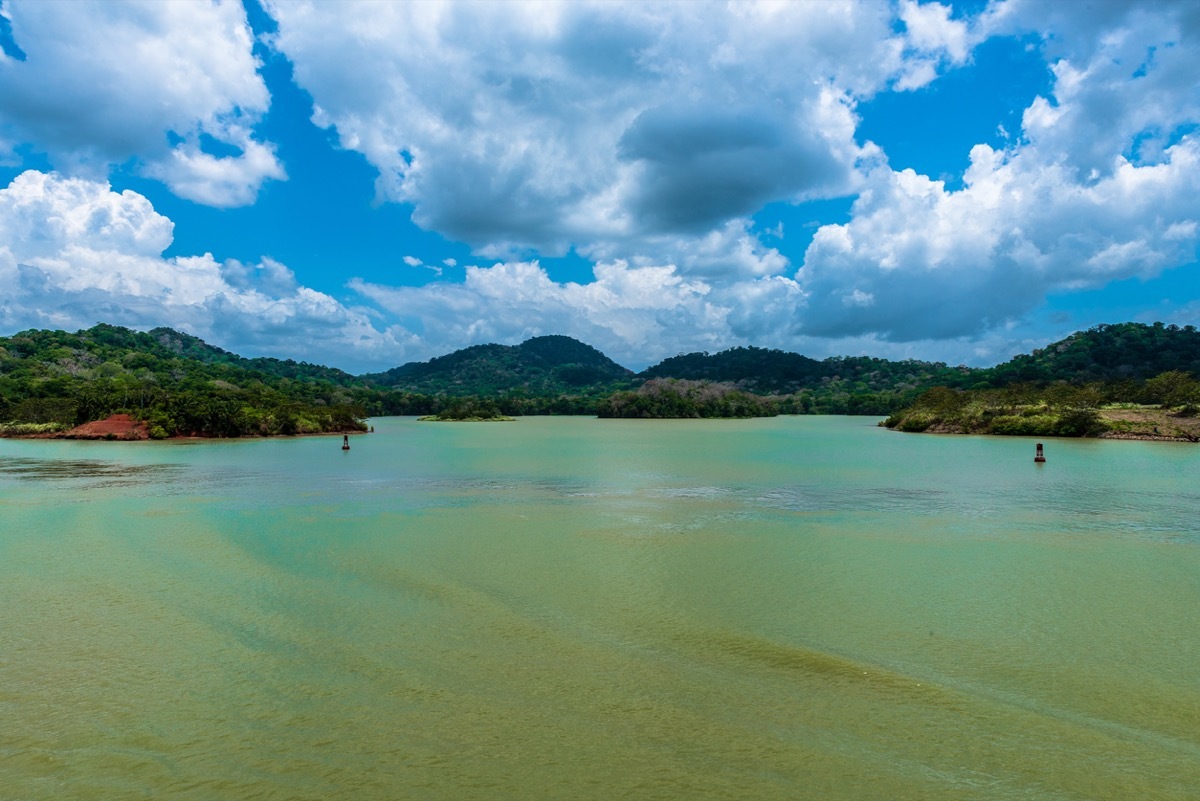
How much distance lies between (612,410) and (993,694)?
119458mm

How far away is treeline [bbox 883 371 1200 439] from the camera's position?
47.2 metres

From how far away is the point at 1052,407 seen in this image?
2008 inches

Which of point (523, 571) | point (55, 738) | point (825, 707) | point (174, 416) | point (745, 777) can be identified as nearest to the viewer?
point (745, 777)

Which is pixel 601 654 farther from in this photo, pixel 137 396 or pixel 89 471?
pixel 137 396

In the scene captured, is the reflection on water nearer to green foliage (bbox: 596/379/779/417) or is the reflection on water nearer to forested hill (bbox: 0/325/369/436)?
forested hill (bbox: 0/325/369/436)

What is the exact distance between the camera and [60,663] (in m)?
6.85

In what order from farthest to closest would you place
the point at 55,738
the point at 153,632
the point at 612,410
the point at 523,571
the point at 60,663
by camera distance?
the point at 612,410 < the point at 523,571 < the point at 153,632 < the point at 60,663 < the point at 55,738

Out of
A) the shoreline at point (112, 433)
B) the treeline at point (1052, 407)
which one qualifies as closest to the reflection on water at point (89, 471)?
the shoreline at point (112, 433)

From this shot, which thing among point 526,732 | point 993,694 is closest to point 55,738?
point 526,732

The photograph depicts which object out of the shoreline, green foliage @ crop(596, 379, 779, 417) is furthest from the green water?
green foliage @ crop(596, 379, 779, 417)

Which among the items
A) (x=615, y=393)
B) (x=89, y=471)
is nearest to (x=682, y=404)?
(x=615, y=393)

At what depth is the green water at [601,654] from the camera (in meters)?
4.78

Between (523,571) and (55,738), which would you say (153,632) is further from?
(523,571)

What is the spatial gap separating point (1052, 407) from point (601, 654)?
184 feet
